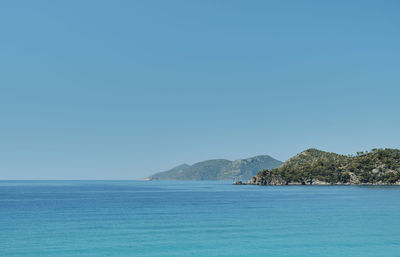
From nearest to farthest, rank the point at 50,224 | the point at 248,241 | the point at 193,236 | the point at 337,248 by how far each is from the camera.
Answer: the point at 337,248 → the point at 248,241 → the point at 193,236 → the point at 50,224

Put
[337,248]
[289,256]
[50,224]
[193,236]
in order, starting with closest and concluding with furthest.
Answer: [289,256]
[337,248]
[193,236]
[50,224]

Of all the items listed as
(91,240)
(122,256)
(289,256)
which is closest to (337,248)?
(289,256)

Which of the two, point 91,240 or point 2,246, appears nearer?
point 2,246

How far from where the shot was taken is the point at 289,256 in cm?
3900

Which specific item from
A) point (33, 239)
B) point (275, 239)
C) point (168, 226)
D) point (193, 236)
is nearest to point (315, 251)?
point (275, 239)

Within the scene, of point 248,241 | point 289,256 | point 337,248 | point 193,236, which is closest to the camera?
point 289,256

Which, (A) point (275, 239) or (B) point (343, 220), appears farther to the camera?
(B) point (343, 220)

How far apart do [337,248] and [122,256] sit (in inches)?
892

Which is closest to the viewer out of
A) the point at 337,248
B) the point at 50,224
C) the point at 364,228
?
the point at 337,248

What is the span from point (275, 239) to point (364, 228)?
17.0 meters

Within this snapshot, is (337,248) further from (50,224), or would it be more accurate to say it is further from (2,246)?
(50,224)

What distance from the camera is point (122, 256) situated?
39281 mm

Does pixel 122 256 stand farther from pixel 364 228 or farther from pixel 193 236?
pixel 364 228

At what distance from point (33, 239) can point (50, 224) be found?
47.1 feet
